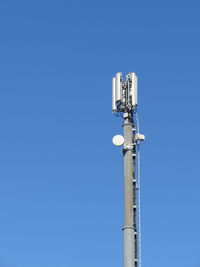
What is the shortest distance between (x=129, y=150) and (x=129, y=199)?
3339mm

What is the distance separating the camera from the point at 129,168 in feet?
162

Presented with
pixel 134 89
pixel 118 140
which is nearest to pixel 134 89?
pixel 134 89

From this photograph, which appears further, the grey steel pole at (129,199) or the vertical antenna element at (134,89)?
the vertical antenna element at (134,89)

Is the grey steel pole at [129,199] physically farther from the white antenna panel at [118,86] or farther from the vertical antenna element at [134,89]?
the white antenna panel at [118,86]

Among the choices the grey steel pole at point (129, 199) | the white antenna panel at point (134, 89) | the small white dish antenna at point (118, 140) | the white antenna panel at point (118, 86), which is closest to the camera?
the grey steel pole at point (129, 199)

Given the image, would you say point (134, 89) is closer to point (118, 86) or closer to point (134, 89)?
point (134, 89)

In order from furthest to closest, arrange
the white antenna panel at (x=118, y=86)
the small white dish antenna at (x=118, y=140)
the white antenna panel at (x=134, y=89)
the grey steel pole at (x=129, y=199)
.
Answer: the white antenna panel at (x=118, y=86), the white antenna panel at (x=134, y=89), the small white dish antenna at (x=118, y=140), the grey steel pole at (x=129, y=199)

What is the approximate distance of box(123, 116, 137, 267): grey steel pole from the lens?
155ft

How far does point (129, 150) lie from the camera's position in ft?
163

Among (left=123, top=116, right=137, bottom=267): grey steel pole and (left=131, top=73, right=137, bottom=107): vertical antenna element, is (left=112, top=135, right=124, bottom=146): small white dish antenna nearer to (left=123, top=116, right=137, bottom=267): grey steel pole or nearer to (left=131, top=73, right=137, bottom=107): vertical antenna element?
(left=123, top=116, right=137, bottom=267): grey steel pole

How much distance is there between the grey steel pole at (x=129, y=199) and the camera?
155ft

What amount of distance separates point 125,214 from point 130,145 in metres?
4.74

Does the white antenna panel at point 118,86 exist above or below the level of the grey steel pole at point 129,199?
above

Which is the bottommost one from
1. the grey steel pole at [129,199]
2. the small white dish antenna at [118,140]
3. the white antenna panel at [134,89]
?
the grey steel pole at [129,199]
